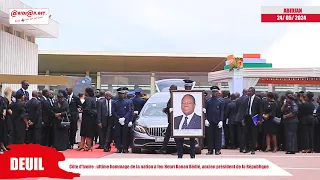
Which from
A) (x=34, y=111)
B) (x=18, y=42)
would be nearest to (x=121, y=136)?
(x=34, y=111)

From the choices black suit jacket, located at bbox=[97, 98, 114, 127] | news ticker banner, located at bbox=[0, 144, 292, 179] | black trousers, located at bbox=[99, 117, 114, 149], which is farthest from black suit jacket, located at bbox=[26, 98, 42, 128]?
news ticker banner, located at bbox=[0, 144, 292, 179]

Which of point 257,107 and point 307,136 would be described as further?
point 307,136

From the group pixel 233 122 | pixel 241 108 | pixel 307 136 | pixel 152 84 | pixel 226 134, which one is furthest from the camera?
pixel 152 84

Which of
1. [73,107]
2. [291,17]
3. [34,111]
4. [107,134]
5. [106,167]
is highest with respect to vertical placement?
[291,17]

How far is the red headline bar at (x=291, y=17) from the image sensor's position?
73.6ft

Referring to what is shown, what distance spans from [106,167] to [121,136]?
170 inches

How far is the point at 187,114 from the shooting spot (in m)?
11.5

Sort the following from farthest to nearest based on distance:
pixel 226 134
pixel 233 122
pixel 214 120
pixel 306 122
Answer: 1. pixel 226 134
2. pixel 233 122
3. pixel 306 122
4. pixel 214 120

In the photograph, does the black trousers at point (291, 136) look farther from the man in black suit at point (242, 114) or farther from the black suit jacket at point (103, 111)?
the black suit jacket at point (103, 111)

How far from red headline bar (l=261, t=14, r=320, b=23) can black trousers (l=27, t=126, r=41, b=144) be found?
38.7 feet

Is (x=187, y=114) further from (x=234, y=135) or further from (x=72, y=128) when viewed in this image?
(x=234, y=135)

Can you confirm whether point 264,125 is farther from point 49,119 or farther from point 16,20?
point 16,20

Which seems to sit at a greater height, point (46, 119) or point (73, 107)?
point (73, 107)

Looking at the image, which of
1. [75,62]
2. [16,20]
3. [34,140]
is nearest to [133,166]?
[34,140]
